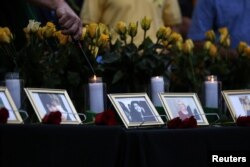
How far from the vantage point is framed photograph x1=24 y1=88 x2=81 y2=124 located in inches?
170

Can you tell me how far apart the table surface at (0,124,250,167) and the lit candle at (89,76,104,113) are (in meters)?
0.54

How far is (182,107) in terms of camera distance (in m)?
4.69

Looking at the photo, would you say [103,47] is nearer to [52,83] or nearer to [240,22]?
[52,83]

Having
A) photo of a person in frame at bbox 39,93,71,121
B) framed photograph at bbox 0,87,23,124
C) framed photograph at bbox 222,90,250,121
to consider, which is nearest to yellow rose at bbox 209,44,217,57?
framed photograph at bbox 222,90,250,121

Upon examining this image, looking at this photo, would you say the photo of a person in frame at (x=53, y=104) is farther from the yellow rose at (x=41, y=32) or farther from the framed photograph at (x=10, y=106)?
the yellow rose at (x=41, y=32)

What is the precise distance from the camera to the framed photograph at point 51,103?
432cm

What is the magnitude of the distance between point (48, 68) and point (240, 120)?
1.08m

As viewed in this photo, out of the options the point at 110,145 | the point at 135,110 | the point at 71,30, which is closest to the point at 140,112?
the point at 135,110

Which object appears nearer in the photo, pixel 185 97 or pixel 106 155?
pixel 106 155

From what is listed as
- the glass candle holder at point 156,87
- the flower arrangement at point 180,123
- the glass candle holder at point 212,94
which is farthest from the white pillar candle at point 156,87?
the flower arrangement at point 180,123

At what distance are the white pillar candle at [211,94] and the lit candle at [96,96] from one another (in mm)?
597

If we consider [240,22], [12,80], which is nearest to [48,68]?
[12,80]

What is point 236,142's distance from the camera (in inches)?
171

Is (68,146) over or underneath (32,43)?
underneath
